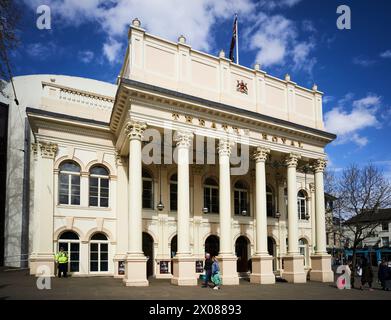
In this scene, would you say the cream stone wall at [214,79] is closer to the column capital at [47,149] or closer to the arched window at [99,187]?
the column capital at [47,149]

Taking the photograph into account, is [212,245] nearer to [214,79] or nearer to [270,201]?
[270,201]

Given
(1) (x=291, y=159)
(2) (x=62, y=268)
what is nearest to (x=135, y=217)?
(2) (x=62, y=268)

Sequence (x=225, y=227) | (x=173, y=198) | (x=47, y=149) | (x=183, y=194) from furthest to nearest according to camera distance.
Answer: (x=173, y=198) → (x=47, y=149) → (x=225, y=227) → (x=183, y=194)

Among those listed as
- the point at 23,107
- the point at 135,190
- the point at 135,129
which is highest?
the point at 23,107

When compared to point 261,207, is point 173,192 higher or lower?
higher

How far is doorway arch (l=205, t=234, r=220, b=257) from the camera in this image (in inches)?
1003

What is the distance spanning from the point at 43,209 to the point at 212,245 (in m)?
10.2

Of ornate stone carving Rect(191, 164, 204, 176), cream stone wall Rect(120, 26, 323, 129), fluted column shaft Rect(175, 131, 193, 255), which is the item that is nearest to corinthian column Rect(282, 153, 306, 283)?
cream stone wall Rect(120, 26, 323, 129)

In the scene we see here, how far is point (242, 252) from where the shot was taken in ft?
88.3

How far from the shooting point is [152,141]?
21266mm
